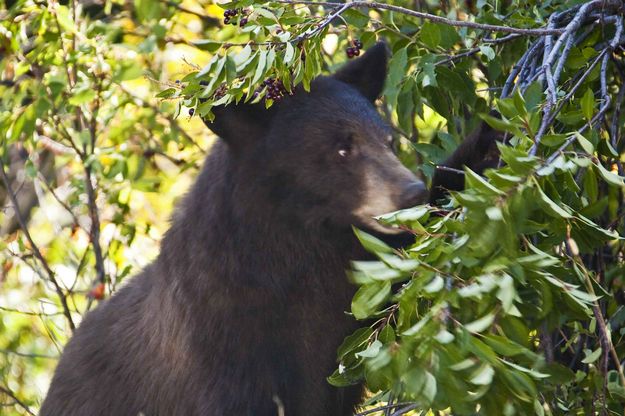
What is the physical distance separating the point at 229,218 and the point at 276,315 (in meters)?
0.37

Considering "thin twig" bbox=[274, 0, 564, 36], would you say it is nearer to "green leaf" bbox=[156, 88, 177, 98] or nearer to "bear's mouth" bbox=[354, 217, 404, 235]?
"green leaf" bbox=[156, 88, 177, 98]

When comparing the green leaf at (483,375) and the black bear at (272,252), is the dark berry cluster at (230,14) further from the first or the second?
the green leaf at (483,375)

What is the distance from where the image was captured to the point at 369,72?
3.92 m

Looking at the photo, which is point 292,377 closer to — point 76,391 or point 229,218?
point 229,218

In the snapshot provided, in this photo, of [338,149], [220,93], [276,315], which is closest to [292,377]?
[276,315]

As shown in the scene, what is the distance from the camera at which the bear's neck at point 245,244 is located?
3.57 meters

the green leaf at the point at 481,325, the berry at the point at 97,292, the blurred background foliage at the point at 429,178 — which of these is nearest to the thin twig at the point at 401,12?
the blurred background foliage at the point at 429,178

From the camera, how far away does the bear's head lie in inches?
139

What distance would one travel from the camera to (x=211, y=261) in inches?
141

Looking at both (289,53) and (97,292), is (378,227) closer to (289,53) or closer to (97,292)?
(289,53)

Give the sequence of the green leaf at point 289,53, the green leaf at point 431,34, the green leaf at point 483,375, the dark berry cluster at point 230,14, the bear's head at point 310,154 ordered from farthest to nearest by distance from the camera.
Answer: the bear's head at point 310,154
the green leaf at point 431,34
the dark berry cluster at point 230,14
the green leaf at point 289,53
the green leaf at point 483,375

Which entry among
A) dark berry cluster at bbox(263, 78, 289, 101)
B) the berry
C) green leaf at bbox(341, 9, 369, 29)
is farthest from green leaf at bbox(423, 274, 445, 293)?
the berry

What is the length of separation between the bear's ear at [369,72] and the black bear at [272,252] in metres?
0.19

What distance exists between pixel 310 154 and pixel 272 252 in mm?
366
